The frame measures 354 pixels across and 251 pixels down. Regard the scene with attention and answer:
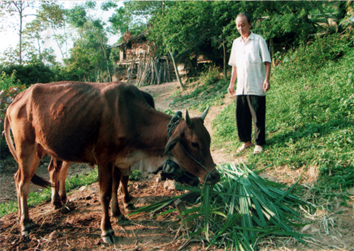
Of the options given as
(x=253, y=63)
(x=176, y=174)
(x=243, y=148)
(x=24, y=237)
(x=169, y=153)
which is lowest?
(x=24, y=237)

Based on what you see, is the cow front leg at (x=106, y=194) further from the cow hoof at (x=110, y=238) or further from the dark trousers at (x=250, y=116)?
the dark trousers at (x=250, y=116)

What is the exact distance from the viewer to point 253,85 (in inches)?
186

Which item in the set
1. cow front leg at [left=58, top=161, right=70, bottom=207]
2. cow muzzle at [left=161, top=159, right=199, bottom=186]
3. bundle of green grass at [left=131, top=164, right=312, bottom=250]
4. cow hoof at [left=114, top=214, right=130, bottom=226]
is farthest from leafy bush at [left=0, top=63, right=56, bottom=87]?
bundle of green grass at [left=131, top=164, right=312, bottom=250]

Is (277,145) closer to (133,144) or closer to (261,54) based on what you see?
(261,54)

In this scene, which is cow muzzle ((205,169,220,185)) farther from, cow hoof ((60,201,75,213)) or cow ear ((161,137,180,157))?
cow hoof ((60,201,75,213))

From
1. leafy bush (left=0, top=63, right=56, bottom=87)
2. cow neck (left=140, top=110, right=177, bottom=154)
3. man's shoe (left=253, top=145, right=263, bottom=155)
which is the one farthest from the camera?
leafy bush (left=0, top=63, right=56, bottom=87)

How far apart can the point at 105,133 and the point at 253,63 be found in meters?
2.90

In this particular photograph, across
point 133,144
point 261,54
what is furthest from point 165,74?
point 133,144

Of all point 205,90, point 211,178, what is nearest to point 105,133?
point 211,178

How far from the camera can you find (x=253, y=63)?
471cm

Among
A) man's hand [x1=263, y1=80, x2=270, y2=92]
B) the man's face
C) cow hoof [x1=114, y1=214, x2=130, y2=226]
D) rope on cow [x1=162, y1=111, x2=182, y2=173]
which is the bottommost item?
cow hoof [x1=114, y1=214, x2=130, y2=226]

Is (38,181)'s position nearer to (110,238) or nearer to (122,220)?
(122,220)

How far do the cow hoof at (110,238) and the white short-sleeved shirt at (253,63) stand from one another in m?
3.16

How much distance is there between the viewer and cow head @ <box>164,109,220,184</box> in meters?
3.06
